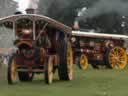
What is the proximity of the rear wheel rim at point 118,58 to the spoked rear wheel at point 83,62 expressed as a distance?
1.07 meters

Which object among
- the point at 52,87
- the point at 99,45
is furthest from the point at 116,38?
the point at 52,87

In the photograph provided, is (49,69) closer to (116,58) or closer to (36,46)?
(36,46)

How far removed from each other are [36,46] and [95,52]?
9912 mm

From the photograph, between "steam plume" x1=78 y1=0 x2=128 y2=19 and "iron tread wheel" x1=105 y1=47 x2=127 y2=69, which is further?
"steam plume" x1=78 y1=0 x2=128 y2=19

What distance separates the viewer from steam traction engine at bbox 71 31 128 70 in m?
24.6

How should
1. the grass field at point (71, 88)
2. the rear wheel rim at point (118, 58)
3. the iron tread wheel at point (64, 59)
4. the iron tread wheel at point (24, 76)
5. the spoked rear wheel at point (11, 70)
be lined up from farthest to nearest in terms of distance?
the rear wheel rim at point (118, 58) → the iron tread wheel at point (24, 76) → the iron tread wheel at point (64, 59) → the spoked rear wheel at point (11, 70) → the grass field at point (71, 88)

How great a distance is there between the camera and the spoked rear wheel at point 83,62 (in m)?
24.5

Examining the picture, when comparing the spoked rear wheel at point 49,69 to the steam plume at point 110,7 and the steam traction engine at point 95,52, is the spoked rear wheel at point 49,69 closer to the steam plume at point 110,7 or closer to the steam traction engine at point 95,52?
the steam traction engine at point 95,52

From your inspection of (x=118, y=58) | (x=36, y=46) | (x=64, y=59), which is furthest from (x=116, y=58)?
(x=36, y=46)

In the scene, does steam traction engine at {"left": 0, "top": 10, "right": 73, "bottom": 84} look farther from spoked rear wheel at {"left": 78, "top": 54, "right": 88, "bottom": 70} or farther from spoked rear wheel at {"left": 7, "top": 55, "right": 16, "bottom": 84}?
spoked rear wheel at {"left": 78, "top": 54, "right": 88, "bottom": 70}

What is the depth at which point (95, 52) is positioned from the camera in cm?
2522

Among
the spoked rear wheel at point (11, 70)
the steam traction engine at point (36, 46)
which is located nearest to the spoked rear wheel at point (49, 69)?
the steam traction engine at point (36, 46)

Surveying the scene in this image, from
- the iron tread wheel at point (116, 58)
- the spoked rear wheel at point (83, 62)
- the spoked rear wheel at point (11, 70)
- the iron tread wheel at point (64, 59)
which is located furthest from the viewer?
the iron tread wheel at point (116, 58)

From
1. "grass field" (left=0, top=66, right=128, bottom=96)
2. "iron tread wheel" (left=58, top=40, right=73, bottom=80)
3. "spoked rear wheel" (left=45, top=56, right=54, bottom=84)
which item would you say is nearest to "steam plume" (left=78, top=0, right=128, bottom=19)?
"iron tread wheel" (left=58, top=40, right=73, bottom=80)
